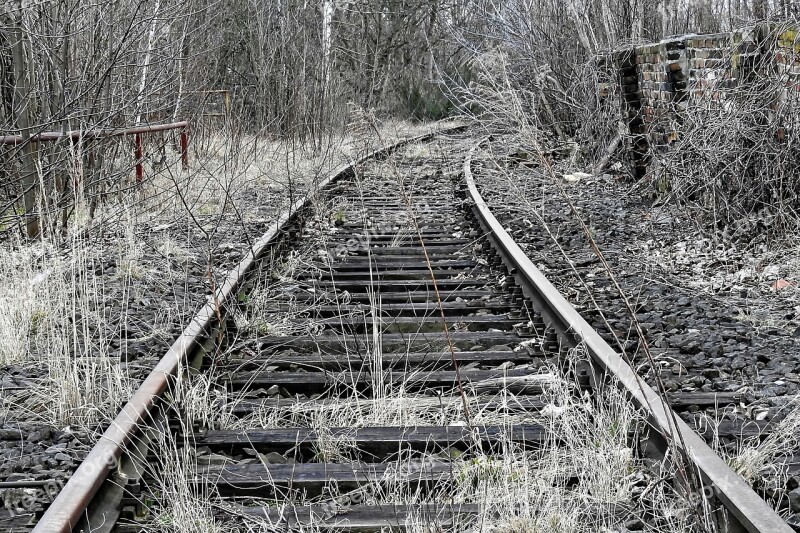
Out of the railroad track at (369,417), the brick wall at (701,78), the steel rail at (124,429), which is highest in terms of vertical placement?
the brick wall at (701,78)

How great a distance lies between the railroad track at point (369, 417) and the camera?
2.83m

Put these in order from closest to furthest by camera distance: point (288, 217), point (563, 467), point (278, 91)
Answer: point (563, 467)
point (288, 217)
point (278, 91)

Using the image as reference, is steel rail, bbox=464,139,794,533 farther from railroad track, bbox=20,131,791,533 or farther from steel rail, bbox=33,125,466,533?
steel rail, bbox=33,125,466,533

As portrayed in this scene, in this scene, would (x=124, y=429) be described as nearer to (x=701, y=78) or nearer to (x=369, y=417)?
(x=369, y=417)

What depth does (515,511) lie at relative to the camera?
288cm

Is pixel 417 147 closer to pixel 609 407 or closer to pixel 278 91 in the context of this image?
pixel 278 91

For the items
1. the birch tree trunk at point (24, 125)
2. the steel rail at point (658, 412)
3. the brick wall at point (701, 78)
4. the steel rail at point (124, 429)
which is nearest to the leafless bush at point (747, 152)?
the brick wall at point (701, 78)

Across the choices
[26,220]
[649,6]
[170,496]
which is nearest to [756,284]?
[170,496]

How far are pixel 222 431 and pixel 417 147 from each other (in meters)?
14.7

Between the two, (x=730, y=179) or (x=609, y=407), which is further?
(x=730, y=179)

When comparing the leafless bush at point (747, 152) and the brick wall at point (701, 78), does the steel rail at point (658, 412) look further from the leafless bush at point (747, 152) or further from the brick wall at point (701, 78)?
the brick wall at point (701, 78)

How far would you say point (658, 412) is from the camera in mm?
3291

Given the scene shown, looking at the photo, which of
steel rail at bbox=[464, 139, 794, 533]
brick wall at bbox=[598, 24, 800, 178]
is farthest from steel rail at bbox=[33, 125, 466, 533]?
brick wall at bbox=[598, 24, 800, 178]

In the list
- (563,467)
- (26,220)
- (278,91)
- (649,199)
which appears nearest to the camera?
(563,467)
